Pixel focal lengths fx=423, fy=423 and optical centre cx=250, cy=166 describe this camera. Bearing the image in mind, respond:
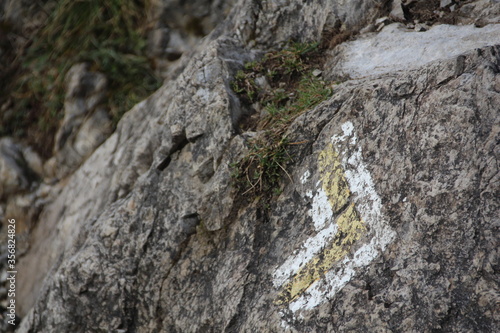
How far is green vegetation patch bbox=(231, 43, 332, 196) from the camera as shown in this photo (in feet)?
9.31

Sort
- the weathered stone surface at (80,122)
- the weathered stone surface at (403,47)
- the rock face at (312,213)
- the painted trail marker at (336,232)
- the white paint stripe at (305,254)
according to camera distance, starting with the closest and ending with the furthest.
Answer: the rock face at (312,213)
the painted trail marker at (336,232)
the white paint stripe at (305,254)
the weathered stone surface at (403,47)
the weathered stone surface at (80,122)

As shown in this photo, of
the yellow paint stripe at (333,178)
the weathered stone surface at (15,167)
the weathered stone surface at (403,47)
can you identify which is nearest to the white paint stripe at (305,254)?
the yellow paint stripe at (333,178)

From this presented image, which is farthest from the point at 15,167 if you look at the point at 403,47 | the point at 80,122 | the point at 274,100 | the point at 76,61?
the point at 403,47

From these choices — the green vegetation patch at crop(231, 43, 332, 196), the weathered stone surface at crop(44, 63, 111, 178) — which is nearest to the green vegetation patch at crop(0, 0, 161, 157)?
the weathered stone surface at crop(44, 63, 111, 178)

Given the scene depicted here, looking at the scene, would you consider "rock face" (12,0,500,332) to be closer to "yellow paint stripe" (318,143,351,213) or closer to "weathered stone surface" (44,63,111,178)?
"yellow paint stripe" (318,143,351,213)

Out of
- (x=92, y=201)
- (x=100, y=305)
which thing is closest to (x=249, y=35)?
(x=92, y=201)

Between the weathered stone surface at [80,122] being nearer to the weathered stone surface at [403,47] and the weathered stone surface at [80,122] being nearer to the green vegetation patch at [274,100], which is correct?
the green vegetation patch at [274,100]

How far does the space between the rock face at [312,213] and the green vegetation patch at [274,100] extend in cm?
8

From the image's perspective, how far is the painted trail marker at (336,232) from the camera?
236cm

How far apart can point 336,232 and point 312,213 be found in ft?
0.67

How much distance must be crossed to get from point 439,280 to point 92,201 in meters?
3.49

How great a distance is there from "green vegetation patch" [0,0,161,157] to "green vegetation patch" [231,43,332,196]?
2.28 m

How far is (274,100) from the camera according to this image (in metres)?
3.29

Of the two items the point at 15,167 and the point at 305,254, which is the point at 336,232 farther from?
the point at 15,167
